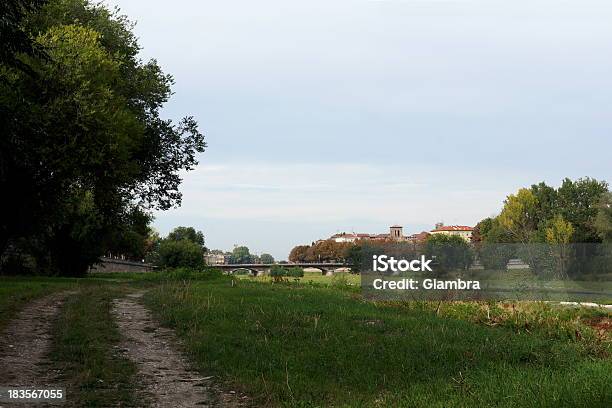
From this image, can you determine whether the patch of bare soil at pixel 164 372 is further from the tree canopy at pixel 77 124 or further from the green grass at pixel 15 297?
the tree canopy at pixel 77 124

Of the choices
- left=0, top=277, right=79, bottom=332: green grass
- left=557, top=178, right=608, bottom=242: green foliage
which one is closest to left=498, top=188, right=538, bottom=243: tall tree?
left=557, top=178, right=608, bottom=242: green foliage

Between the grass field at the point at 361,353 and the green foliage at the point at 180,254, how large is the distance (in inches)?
1737

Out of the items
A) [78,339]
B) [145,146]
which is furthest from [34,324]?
[145,146]

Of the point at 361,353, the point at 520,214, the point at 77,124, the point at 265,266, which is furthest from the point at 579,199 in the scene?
the point at 361,353

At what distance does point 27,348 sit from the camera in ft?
37.8

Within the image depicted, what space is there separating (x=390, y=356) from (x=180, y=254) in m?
54.9

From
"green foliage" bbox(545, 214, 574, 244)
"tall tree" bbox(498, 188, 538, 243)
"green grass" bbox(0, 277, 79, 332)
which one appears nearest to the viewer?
"green grass" bbox(0, 277, 79, 332)

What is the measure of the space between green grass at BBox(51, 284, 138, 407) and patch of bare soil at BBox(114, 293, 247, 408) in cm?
24

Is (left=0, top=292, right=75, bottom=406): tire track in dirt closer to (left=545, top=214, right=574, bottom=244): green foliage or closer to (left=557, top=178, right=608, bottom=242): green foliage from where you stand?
(left=545, top=214, right=574, bottom=244): green foliage

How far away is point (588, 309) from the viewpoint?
21484mm

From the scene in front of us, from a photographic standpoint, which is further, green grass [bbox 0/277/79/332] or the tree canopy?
the tree canopy

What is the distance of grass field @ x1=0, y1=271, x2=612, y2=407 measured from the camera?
8.51 m

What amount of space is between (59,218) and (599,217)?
64.0 meters

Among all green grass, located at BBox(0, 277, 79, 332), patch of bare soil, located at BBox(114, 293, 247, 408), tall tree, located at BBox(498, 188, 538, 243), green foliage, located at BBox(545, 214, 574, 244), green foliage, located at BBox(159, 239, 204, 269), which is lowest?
patch of bare soil, located at BBox(114, 293, 247, 408)
